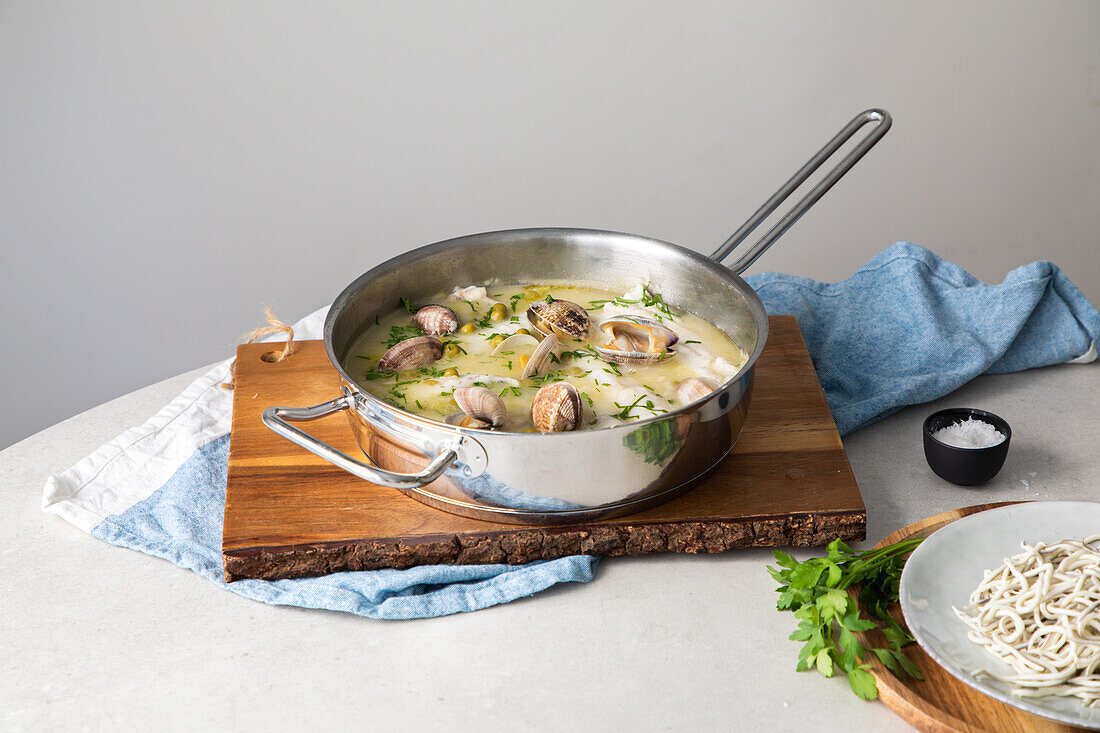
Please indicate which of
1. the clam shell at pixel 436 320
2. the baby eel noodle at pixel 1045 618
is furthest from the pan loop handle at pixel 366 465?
the baby eel noodle at pixel 1045 618

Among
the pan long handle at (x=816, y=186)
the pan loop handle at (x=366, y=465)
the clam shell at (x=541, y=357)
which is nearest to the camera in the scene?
the pan loop handle at (x=366, y=465)

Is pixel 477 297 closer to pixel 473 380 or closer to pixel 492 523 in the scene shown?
pixel 473 380

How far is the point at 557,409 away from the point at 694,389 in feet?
0.85

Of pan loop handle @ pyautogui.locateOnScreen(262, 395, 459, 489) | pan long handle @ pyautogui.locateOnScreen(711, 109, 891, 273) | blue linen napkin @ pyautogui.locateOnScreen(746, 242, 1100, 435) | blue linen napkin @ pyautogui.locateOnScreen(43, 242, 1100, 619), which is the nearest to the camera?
pan loop handle @ pyautogui.locateOnScreen(262, 395, 459, 489)

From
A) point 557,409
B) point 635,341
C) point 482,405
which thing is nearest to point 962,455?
point 635,341

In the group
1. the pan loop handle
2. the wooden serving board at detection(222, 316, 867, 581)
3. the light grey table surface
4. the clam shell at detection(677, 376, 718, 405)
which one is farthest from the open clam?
the pan loop handle

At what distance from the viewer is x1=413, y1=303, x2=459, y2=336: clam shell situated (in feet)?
6.56

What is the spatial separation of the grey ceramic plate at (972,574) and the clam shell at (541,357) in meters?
0.71

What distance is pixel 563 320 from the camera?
195 cm

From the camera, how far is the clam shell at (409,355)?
74.0 inches

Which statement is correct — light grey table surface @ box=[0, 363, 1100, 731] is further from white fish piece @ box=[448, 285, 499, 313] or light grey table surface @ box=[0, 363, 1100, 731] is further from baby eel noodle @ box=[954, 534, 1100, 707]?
white fish piece @ box=[448, 285, 499, 313]

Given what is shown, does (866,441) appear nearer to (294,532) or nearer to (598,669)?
(598,669)

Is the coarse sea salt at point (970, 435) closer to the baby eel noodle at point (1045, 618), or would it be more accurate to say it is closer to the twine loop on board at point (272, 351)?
the baby eel noodle at point (1045, 618)

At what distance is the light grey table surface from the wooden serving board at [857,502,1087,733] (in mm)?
48
